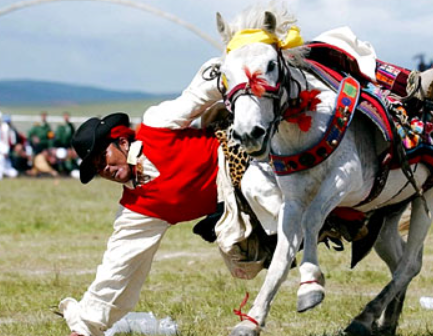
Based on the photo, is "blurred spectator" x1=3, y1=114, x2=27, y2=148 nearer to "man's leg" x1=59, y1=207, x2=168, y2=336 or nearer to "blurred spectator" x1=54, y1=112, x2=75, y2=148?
"blurred spectator" x1=54, y1=112, x2=75, y2=148

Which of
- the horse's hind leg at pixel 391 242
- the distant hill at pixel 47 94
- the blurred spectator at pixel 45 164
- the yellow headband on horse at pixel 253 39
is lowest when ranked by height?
the distant hill at pixel 47 94

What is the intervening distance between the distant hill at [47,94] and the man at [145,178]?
4448 inches

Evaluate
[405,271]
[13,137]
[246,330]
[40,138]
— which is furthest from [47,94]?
[246,330]

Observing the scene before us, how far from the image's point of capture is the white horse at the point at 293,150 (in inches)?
198

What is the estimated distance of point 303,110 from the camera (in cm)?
554

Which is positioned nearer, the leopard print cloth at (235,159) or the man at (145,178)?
the leopard print cloth at (235,159)

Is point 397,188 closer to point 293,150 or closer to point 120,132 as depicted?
point 293,150

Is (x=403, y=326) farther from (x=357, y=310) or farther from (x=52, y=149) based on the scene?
(x=52, y=149)

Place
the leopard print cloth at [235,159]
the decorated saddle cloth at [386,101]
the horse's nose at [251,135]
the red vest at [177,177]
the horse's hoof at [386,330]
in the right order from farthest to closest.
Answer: the horse's hoof at [386,330], the red vest at [177,177], the leopard print cloth at [235,159], the decorated saddle cloth at [386,101], the horse's nose at [251,135]

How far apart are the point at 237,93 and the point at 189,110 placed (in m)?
1.30

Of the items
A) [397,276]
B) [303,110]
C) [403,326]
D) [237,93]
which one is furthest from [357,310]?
[237,93]

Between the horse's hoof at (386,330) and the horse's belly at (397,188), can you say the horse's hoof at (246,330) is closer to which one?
the horse's belly at (397,188)

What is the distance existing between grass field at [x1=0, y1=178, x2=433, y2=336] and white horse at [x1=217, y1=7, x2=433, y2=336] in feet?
4.02

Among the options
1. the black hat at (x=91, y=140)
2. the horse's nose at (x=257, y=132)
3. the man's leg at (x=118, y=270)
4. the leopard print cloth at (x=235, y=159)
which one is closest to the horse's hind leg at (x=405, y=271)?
the leopard print cloth at (x=235, y=159)
